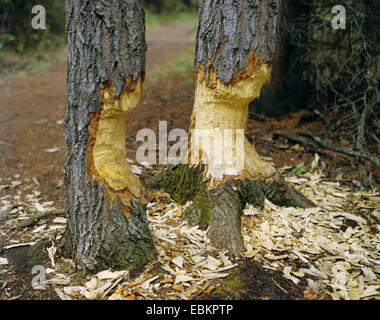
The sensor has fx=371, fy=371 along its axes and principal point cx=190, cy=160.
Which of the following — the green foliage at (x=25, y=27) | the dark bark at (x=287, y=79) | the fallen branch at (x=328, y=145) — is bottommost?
the fallen branch at (x=328, y=145)

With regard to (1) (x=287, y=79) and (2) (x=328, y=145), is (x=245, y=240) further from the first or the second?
(1) (x=287, y=79)

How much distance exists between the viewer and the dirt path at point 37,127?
4.02 m

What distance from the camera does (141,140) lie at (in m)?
4.65

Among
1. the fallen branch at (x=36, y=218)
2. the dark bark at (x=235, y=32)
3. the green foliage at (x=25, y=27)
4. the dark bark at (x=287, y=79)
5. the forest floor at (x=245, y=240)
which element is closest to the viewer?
the forest floor at (x=245, y=240)

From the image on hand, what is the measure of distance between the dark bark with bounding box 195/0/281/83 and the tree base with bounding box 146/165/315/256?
810 millimetres

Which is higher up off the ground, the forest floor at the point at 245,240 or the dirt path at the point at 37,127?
the dirt path at the point at 37,127

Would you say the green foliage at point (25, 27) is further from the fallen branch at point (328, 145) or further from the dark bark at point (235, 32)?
the dark bark at point (235, 32)

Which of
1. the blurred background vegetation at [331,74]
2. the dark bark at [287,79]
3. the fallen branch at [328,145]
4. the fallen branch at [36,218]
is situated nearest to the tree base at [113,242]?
the fallen branch at [36,218]

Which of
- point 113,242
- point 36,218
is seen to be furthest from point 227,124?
point 36,218

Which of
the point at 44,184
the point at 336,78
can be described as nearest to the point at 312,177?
the point at 336,78

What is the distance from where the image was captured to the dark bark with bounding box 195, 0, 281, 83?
257 cm

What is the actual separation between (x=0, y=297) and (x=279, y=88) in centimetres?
396

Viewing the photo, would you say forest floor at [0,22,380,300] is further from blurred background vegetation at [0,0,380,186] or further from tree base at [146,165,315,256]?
blurred background vegetation at [0,0,380,186]
